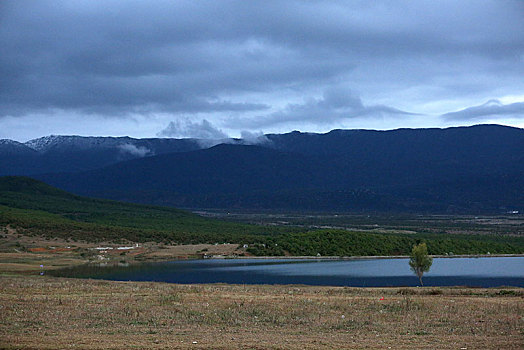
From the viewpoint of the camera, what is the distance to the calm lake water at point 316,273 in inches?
1766

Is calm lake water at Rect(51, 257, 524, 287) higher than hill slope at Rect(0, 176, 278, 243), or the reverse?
hill slope at Rect(0, 176, 278, 243)

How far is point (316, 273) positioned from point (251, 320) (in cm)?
2985

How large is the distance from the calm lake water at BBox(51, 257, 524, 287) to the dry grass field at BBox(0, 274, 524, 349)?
50.6ft

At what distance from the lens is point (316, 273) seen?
49844 millimetres

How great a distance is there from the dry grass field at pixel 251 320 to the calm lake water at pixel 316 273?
15.4 meters

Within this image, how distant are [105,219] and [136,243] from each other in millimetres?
39625

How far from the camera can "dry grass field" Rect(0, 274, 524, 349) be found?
16.2m

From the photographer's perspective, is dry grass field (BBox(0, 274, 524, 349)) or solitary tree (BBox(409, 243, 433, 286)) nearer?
dry grass field (BBox(0, 274, 524, 349))

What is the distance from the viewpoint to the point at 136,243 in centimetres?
7906

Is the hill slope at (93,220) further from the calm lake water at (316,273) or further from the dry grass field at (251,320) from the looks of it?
the dry grass field at (251,320)

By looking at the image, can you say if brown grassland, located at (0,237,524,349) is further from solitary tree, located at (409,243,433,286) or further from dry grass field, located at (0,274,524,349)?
solitary tree, located at (409,243,433,286)

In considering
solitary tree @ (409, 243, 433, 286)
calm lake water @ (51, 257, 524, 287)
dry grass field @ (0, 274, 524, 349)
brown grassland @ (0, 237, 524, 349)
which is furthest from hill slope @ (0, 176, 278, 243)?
dry grass field @ (0, 274, 524, 349)

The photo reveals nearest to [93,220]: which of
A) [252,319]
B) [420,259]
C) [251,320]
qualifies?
[420,259]

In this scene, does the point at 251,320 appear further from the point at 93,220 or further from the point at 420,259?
the point at 93,220
